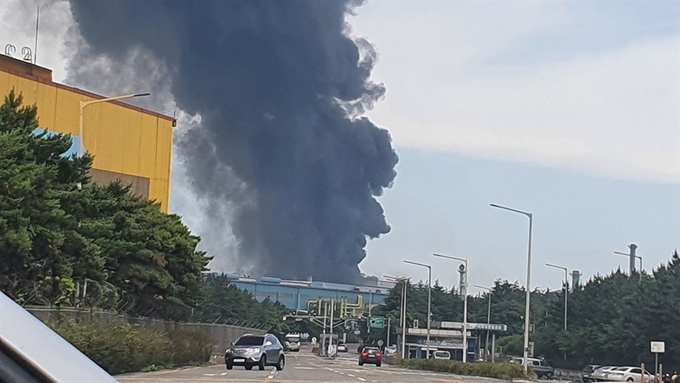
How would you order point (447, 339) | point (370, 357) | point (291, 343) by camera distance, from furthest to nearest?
point (291, 343) < point (447, 339) < point (370, 357)

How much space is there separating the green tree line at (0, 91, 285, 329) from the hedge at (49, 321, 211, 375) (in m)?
2.49

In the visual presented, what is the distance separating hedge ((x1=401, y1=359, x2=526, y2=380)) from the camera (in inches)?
2190

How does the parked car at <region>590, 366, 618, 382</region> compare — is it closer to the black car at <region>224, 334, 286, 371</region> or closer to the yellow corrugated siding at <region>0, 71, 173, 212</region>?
the black car at <region>224, 334, 286, 371</region>

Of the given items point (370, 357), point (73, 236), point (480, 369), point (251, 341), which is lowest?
point (370, 357)

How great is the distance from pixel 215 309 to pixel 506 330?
103ft

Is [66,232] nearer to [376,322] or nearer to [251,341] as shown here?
[251,341]

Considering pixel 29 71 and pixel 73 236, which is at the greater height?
pixel 29 71

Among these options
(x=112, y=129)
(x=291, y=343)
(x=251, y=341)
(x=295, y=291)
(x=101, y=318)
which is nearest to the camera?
(x=101, y=318)

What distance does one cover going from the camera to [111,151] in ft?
231

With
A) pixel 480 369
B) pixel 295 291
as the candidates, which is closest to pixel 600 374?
pixel 480 369

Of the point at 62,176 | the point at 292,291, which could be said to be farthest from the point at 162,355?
the point at 292,291

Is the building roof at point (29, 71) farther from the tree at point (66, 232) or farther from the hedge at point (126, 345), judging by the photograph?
the hedge at point (126, 345)

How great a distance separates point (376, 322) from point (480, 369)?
70.2 meters

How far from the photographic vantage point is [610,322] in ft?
271
